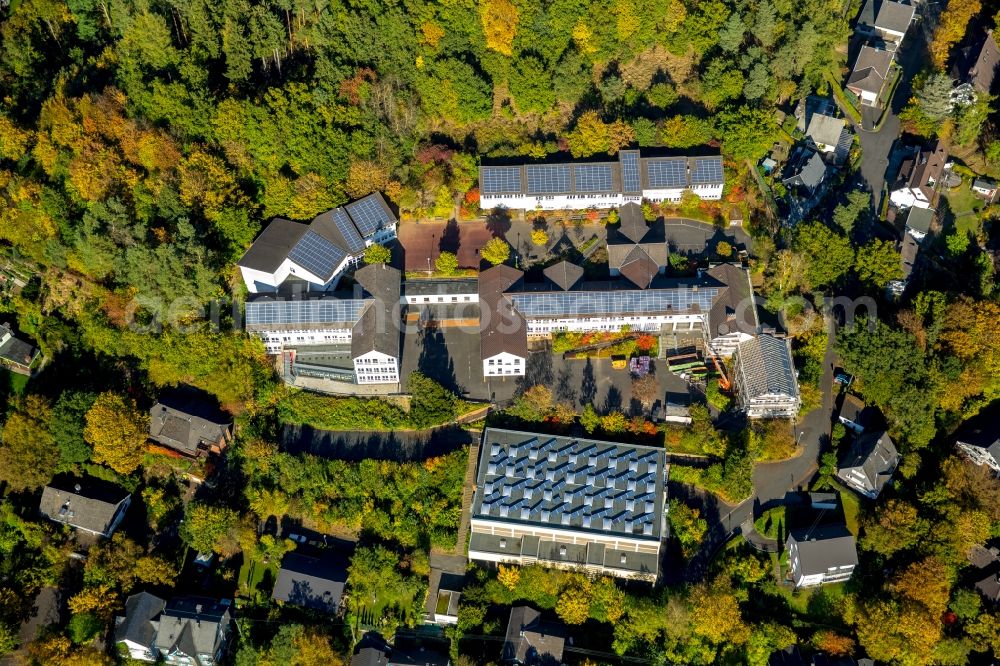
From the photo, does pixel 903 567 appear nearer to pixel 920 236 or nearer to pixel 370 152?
pixel 920 236

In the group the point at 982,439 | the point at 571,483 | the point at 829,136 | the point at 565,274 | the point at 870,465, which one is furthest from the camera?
the point at 829,136

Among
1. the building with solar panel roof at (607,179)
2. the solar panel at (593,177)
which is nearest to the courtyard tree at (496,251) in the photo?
the building with solar panel roof at (607,179)

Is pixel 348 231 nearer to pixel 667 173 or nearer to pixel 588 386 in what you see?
pixel 588 386

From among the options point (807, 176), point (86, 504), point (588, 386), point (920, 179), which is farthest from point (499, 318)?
point (920, 179)

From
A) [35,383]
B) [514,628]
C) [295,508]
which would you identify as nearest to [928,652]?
[514,628]

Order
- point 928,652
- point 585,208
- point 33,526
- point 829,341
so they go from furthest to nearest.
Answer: point 585,208 < point 829,341 < point 33,526 < point 928,652

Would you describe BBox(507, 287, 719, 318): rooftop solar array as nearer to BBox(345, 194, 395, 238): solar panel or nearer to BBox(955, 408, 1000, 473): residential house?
BBox(345, 194, 395, 238): solar panel

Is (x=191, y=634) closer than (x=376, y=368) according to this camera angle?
Yes
